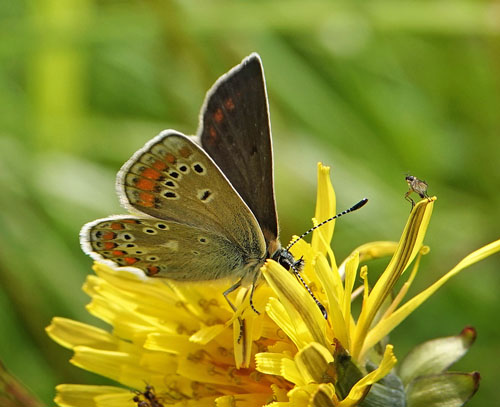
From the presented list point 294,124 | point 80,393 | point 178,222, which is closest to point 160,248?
point 178,222

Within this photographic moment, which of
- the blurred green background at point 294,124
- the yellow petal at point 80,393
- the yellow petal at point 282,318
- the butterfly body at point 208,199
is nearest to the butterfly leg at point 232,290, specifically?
the butterfly body at point 208,199

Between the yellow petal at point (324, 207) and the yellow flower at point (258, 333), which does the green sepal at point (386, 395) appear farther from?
the yellow petal at point (324, 207)

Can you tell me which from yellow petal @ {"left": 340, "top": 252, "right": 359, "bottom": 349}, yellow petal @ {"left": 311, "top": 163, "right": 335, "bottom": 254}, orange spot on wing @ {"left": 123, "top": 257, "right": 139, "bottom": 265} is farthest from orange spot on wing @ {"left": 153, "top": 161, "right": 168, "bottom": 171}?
yellow petal @ {"left": 340, "top": 252, "right": 359, "bottom": 349}

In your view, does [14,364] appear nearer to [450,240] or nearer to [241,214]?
[241,214]

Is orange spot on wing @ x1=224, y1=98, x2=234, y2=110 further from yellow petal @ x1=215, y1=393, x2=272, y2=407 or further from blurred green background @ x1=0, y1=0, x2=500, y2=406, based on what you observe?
blurred green background @ x1=0, y1=0, x2=500, y2=406

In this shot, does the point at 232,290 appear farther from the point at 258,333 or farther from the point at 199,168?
the point at 199,168

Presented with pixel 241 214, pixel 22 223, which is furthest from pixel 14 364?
pixel 241 214
